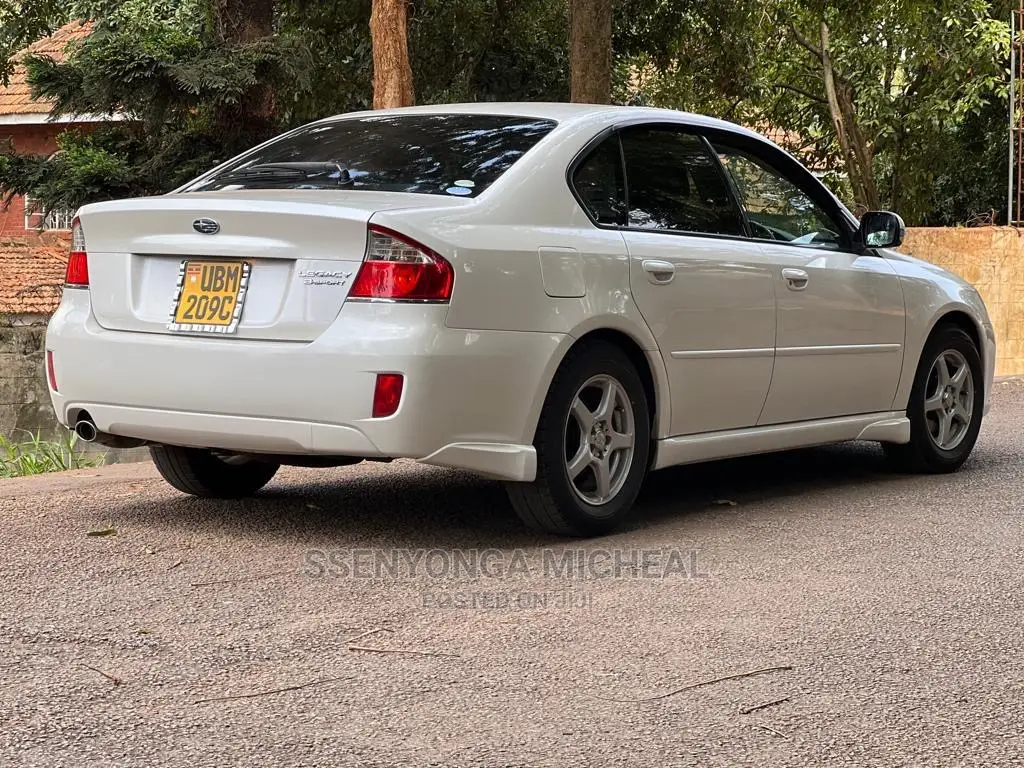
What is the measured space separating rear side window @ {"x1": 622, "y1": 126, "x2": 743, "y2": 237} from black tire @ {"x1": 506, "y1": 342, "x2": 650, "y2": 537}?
651 mm

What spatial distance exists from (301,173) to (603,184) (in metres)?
1.17

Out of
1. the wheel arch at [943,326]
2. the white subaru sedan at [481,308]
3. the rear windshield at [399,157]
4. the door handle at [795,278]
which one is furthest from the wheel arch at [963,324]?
the rear windshield at [399,157]

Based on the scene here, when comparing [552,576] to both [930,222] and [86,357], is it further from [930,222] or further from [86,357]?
[930,222]

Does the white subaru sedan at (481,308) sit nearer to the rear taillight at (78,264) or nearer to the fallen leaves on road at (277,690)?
the rear taillight at (78,264)

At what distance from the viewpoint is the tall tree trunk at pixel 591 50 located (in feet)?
48.0

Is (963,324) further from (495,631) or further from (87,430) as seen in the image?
(87,430)

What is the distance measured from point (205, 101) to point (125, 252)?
822 cm

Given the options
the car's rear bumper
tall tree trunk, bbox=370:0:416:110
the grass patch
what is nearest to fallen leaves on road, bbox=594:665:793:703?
the car's rear bumper

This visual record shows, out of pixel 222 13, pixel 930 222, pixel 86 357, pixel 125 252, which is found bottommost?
pixel 930 222

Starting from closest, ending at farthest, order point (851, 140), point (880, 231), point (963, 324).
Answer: point (880, 231) < point (963, 324) < point (851, 140)

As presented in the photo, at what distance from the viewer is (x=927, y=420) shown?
807cm

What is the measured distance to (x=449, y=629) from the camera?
187 inches

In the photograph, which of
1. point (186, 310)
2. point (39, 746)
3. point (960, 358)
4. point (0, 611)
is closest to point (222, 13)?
point (960, 358)

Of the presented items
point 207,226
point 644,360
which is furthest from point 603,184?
point 207,226
